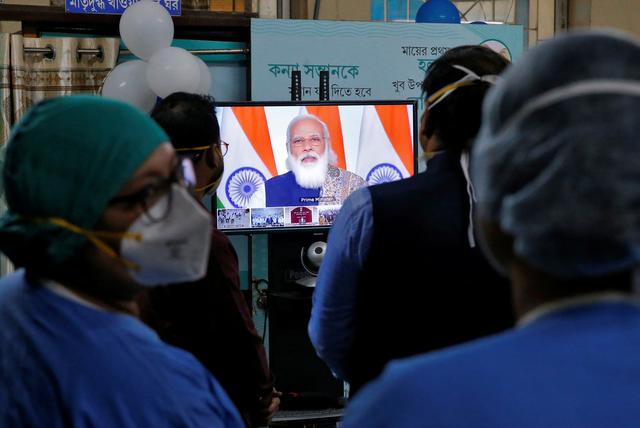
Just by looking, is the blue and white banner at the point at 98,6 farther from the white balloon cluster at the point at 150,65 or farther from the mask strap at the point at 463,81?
the mask strap at the point at 463,81

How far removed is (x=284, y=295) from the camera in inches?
158

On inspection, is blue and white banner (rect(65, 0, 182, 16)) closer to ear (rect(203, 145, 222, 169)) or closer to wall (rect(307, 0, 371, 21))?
ear (rect(203, 145, 222, 169))

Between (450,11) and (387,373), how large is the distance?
4404 millimetres

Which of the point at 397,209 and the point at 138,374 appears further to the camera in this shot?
the point at 397,209

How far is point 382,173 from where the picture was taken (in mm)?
4168

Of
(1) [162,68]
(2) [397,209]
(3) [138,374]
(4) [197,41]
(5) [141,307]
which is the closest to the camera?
(3) [138,374]

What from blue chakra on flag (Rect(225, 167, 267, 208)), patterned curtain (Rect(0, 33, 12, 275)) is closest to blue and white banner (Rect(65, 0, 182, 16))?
patterned curtain (Rect(0, 33, 12, 275))

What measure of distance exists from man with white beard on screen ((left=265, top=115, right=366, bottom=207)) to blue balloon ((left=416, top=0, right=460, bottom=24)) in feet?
4.08

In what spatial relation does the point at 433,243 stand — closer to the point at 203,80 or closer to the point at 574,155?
the point at 574,155

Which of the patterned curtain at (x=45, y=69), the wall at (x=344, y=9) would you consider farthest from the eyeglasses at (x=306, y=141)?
the wall at (x=344, y=9)

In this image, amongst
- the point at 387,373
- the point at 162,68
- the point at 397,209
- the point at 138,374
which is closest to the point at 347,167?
the point at 162,68

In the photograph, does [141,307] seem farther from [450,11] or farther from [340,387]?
[450,11]

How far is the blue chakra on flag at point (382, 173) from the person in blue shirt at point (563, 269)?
11.1ft

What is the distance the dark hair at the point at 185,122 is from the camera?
217 cm
